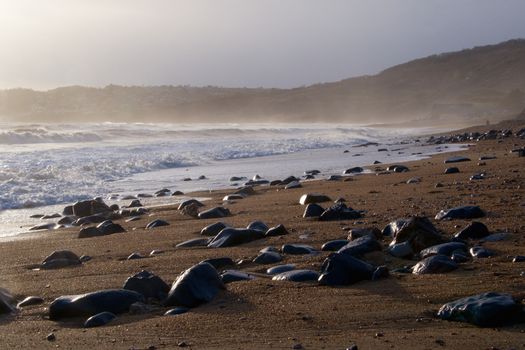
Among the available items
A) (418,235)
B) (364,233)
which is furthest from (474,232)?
(364,233)

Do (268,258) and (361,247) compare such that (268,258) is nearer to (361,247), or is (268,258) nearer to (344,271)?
(361,247)

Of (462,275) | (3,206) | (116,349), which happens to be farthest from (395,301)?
(3,206)

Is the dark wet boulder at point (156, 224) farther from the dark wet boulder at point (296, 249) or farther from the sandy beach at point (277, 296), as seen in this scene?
the dark wet boulder at point (296, 249)

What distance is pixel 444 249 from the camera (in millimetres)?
3932

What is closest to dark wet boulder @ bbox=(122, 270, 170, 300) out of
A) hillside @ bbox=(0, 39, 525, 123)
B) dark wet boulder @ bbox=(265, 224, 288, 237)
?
dark wet boulder @ bbox=(265, 224, 288, 237)

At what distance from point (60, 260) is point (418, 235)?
A: 2209 millimetres

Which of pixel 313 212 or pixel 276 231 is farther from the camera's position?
pixel 313 212

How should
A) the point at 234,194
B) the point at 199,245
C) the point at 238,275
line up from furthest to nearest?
the point at 234,194
the point at 199,245
the point at 238,275

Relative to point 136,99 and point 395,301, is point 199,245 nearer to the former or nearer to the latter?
point 395,301

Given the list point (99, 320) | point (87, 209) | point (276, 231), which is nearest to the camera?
point (99, 320)

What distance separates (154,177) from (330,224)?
830 cm

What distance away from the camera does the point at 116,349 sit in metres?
2.71

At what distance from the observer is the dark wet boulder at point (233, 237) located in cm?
488

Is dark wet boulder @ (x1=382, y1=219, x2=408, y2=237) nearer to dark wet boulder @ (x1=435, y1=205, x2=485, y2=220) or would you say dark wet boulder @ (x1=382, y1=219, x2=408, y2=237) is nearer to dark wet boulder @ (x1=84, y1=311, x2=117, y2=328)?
dark wet boulder @ (x1=435, y1=205, x2=485, y2=220)
